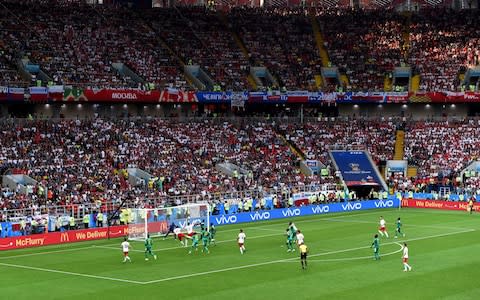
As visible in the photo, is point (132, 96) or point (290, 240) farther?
point (132, 96)

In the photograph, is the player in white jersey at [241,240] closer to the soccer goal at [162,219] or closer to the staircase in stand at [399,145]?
the soccer goal at [162,219]

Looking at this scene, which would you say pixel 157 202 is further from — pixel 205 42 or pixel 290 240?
pixel 205 42

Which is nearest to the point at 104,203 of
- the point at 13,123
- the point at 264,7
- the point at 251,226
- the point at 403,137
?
the point at 251,226

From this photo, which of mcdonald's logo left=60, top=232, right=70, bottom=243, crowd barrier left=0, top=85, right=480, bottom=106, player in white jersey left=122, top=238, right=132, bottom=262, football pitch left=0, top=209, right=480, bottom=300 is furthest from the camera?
crowd barrier left=0, top=85, right=480, bottom=106

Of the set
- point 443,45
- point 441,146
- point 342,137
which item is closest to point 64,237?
point 342,137

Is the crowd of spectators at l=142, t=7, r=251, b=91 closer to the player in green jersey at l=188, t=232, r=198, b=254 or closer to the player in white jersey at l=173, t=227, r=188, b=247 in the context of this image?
the player in white jersey at l=173, t=227, r=188, b=247

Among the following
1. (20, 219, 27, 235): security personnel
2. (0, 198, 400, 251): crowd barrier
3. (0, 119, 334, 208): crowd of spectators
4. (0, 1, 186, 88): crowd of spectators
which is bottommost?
(0, 198, 400, 251): crowd barrier

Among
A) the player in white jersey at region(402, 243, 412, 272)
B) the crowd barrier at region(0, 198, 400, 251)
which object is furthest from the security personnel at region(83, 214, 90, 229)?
the player in white jersey at region(402, 243, 412, 272)

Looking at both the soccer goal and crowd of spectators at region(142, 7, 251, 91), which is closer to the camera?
the soccer goal

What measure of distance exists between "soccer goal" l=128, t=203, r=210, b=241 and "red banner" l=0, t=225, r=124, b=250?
2.86 meters

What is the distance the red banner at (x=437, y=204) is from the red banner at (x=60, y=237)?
3154 cm

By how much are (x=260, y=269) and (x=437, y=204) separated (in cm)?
3760

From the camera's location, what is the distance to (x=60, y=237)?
52.1 m

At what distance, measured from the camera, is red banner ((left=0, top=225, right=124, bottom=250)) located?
162ft
